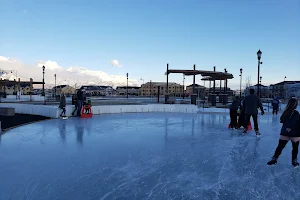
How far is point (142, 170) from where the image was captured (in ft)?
14.5

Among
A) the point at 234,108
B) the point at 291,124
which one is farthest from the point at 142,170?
the point at 234,108

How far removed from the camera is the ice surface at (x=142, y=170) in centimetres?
342

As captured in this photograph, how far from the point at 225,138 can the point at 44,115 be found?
12903 mm

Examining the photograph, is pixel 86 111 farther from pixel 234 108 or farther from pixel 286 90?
pixel 286 90

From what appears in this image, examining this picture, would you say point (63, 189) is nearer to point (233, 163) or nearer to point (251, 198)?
point (251, 198)

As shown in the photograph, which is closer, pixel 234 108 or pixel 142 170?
pixel 142 170

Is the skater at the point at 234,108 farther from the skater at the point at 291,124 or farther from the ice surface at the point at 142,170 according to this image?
the skater at the point at 291,124

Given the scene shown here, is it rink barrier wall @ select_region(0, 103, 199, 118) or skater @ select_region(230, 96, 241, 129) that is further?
rink barrier wall @ select_region(0, 103, 199, 118)

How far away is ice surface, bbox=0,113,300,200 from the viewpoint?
3.42 meters

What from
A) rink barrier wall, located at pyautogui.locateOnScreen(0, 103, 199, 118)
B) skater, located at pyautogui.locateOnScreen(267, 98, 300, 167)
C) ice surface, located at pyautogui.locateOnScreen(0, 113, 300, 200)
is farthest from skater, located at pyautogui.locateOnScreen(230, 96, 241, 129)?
rink barrier wall, located at pyautogui.locateOnScreen(0, 103, 199, 118)

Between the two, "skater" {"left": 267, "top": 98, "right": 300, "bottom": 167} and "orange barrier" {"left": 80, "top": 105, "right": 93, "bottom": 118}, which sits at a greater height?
"skater" {"left": 267, "top": 98, "right": 300, "bottom": 167}

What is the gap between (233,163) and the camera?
4941 mm

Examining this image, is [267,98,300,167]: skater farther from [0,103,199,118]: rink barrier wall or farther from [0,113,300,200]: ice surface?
[0,103,199,118]: rink barrier wall

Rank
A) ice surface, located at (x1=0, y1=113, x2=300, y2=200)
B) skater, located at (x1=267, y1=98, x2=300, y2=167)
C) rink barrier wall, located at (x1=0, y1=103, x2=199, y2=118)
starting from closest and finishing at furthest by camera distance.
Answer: ice surface, located at (x1=0, y1=113, x2=300, y2=200), skater, located at (x1=267, y1=98, x2=300, y2=167), rink barrier wall, located at (x1=0, y1=103, x2=199, y2=118)
